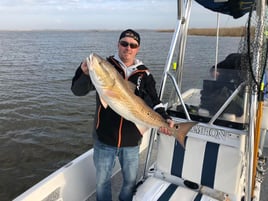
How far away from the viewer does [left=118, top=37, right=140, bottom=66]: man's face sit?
2760 millimetres

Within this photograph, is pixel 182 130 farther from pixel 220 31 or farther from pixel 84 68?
pixel 220 31

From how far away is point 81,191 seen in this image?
374 centimetres

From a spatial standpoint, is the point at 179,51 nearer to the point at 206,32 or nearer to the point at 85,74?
the point at 206,32

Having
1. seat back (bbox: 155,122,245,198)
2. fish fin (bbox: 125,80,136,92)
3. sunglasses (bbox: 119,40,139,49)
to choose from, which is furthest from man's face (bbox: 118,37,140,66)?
seat back (bbox: 155,122,245,198)

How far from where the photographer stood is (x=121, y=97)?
8.32 ft

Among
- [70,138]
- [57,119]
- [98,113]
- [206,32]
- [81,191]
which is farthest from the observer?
[57,119]

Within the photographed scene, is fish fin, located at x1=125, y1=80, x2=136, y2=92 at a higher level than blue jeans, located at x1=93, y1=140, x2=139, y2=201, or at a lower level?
higher

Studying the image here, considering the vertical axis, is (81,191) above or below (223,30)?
below

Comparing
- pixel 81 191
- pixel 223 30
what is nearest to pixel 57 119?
pixel 81 191

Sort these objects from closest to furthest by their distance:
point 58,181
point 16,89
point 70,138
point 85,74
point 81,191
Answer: point 85,74, point 58,181, point 81,191, point 70,138, point 16,89

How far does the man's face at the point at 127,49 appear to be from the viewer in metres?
2.76

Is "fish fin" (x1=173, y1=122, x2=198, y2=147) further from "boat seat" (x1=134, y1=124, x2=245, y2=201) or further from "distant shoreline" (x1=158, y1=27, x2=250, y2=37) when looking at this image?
"distant shoreline" (x1=158, y1=27, x2=250, y2=37)

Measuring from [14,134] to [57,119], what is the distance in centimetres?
166

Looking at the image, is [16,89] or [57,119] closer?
[57,119]
